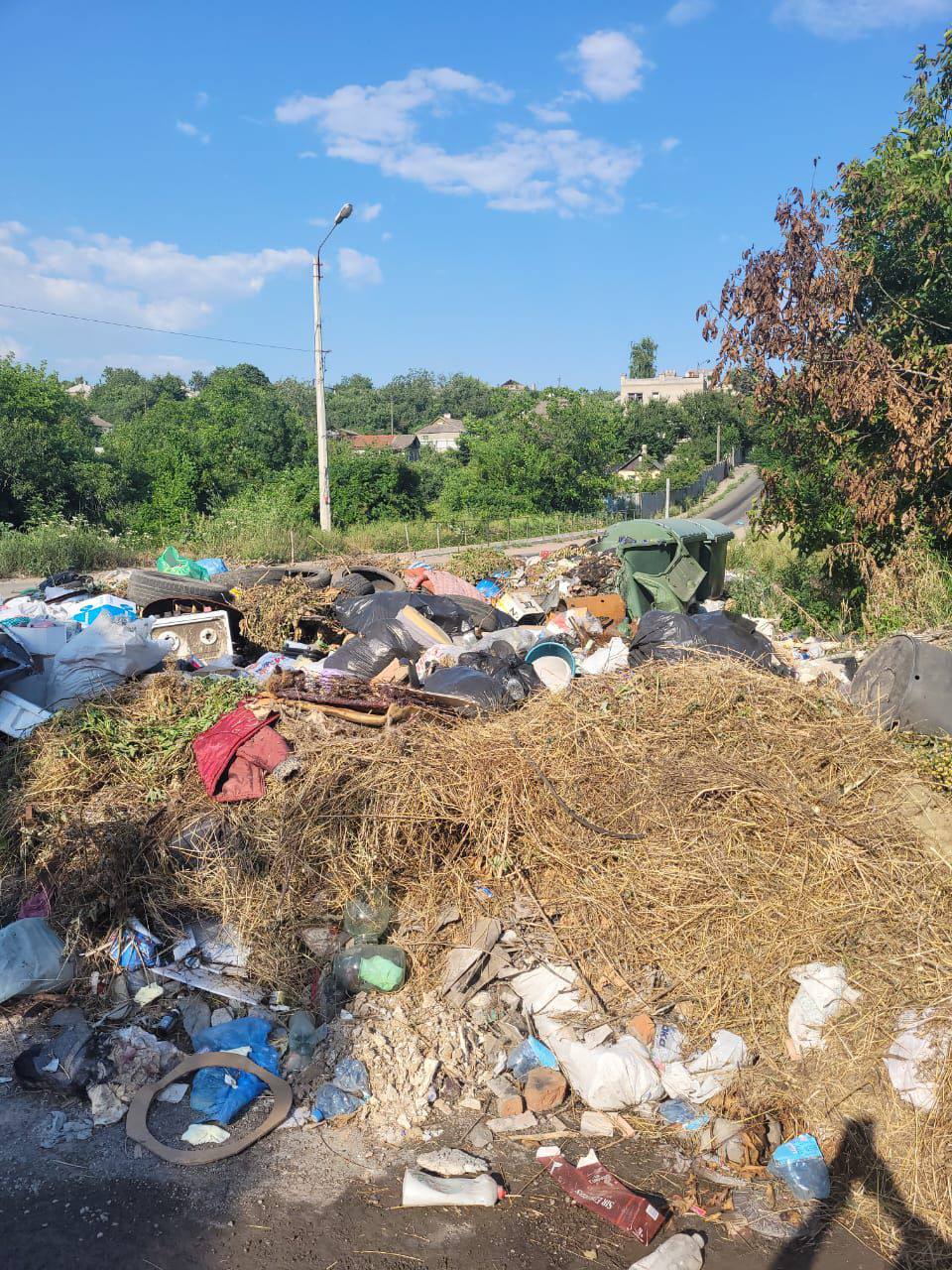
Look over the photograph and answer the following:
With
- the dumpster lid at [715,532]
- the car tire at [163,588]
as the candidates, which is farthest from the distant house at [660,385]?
the car tire at [163,588]

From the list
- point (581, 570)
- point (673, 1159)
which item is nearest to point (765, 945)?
point (673, 1159)

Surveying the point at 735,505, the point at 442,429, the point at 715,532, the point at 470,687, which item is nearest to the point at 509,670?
the point at 470,687

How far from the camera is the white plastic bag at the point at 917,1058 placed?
2.86m

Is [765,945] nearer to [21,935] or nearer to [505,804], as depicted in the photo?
[505,804]

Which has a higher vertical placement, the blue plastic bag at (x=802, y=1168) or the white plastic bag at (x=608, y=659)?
the white plastic bag at (x=608, y=659)

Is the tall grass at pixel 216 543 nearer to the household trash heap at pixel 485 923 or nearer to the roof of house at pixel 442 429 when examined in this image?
the household trash heap at pixel 485 923

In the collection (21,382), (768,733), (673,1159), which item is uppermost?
(21,382)

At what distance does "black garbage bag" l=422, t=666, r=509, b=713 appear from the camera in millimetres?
5219

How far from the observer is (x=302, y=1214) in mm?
2662

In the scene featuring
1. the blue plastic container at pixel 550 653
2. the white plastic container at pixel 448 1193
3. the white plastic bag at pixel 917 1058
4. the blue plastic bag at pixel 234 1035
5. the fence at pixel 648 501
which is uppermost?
the fence at pixel 648 501

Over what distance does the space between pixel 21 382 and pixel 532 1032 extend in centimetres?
2459

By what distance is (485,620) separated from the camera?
8.00 meters

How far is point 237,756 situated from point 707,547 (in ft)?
25.0

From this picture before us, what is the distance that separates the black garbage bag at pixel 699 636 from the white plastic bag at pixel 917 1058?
3.09 m
